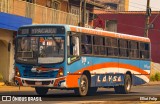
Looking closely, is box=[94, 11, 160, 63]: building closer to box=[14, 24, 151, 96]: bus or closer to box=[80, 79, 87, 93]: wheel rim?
box=[14, 24, 151, 96]: bus

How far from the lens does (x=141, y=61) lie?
28922 millimetres

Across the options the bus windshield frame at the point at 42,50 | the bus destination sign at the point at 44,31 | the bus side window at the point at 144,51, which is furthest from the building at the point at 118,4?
the bus windshield frame at the point at 42,50

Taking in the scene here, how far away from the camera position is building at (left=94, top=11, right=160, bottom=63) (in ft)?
215

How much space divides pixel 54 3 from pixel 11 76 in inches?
384

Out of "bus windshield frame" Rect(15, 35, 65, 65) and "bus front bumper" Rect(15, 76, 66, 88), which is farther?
"bus windshield frame" Rect(15, 35, 65, 65)

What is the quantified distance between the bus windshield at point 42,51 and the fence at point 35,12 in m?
10.9

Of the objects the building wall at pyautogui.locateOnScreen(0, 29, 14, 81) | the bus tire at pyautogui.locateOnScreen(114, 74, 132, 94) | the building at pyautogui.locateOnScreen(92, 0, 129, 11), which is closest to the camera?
the bus tire at pyautogui.locateOnScreen(114, 74, 132, 94)

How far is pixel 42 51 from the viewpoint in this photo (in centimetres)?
2114

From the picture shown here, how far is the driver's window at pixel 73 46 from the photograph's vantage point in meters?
21.3

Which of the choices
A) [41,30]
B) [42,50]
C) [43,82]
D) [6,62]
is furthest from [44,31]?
[6,62]

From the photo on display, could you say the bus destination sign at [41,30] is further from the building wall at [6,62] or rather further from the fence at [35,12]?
the building wall at [6,62]

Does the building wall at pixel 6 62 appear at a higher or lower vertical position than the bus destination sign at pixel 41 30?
lower

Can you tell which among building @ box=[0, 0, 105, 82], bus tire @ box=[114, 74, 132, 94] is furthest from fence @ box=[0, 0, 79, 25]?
bus tire @ box=[114, 74, 132, 94]

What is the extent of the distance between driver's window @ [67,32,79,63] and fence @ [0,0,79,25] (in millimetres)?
11301
